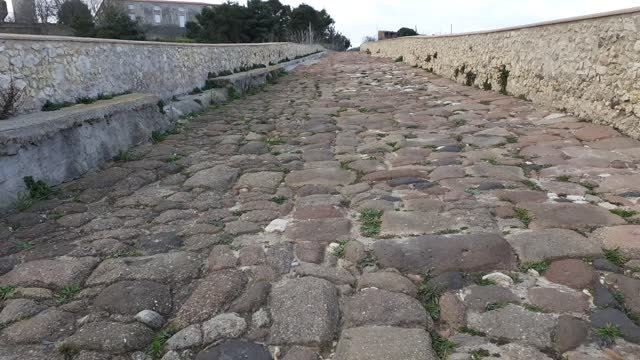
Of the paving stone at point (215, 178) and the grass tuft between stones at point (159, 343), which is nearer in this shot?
the grass tuft between stones at point (159, 343)

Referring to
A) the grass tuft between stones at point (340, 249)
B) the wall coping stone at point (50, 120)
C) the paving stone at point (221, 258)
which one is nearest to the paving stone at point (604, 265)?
→ the grass tuft between stones at point (340, 249)

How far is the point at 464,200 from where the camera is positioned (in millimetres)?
3385

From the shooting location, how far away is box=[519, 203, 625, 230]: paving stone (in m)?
2.86

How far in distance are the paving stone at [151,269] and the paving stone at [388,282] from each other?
935 millimetres

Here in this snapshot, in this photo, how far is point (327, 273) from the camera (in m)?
2.51

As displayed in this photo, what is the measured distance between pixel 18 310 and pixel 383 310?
176 cm

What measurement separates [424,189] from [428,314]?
1.68m

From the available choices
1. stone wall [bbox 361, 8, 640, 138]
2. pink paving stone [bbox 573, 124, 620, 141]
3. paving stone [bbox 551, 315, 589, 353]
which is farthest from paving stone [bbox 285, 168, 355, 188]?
stone wall [bbox 361, 8, 640, 138]

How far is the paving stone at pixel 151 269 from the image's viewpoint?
2.54 metres

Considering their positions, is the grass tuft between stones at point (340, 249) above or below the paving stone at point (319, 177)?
below

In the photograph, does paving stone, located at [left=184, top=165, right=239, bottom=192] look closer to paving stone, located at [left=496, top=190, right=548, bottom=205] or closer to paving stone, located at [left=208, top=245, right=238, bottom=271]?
paving stone, located at [left=208, top=245, right=238, bottom=271]

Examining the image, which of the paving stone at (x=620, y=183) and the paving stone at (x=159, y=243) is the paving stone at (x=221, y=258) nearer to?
the paving stone at (x=159, y=243)

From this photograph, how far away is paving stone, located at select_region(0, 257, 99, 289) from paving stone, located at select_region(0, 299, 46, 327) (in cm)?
17

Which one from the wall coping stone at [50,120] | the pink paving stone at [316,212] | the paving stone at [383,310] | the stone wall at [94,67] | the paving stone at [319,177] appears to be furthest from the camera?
the stone wall at [94,67]
